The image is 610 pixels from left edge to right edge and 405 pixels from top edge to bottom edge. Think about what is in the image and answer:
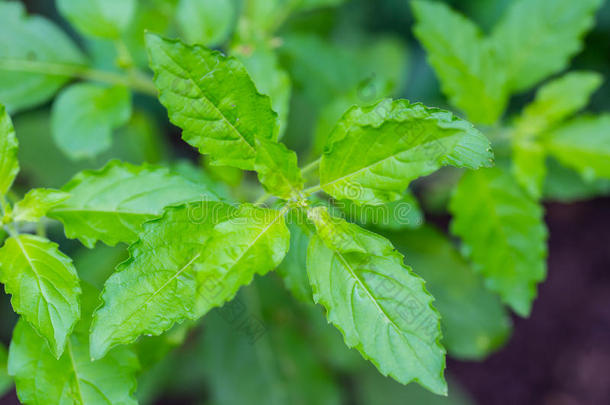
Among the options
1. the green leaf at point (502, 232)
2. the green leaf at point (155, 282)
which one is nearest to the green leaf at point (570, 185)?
the green leaf at point (502, 232)

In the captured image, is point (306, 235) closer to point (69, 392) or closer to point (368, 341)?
point (368, 341)

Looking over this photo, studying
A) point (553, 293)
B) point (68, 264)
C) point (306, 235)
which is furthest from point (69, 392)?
point (553, 293)

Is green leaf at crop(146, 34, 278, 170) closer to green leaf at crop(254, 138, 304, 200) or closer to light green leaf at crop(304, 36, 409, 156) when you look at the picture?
green leaf at crop(254, 138, 304, 200)

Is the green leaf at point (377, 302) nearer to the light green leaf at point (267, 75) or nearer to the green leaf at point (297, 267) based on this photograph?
the green leaf at point (297, 267)

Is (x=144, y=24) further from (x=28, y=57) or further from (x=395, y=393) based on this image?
(x=395, y=393)

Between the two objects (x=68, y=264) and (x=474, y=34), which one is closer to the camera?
(x=68, y=264)

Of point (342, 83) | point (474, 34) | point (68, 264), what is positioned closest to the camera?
point (68, 264)

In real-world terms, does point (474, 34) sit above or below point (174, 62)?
below
